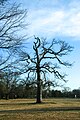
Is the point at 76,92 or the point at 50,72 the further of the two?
the point at 76,92

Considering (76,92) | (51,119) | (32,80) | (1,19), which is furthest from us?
(76,92)

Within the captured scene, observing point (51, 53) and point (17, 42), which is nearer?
point (17, 42)

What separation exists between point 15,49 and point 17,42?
1.11ft

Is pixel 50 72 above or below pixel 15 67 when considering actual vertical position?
above

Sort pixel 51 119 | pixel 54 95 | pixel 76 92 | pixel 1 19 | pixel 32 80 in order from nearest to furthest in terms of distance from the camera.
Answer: pixel 1 19 < pixel 51 119 < pixel 32 80 < pixel 54 95 < pixel 76 92

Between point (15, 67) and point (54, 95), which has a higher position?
point (54, 95)

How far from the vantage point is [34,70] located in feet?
167

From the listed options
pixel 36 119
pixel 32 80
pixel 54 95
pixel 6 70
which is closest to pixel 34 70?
pixel 32 80

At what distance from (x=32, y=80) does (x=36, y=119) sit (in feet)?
102

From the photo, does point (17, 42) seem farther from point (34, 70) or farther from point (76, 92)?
point (76, 92)

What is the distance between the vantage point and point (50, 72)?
51.5 metres

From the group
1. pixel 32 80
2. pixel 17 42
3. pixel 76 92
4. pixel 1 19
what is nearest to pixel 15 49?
pixel 17 42

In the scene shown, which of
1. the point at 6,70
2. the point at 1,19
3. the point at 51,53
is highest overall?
the point at 51,53

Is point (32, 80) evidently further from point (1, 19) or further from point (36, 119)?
point (1, 19)
